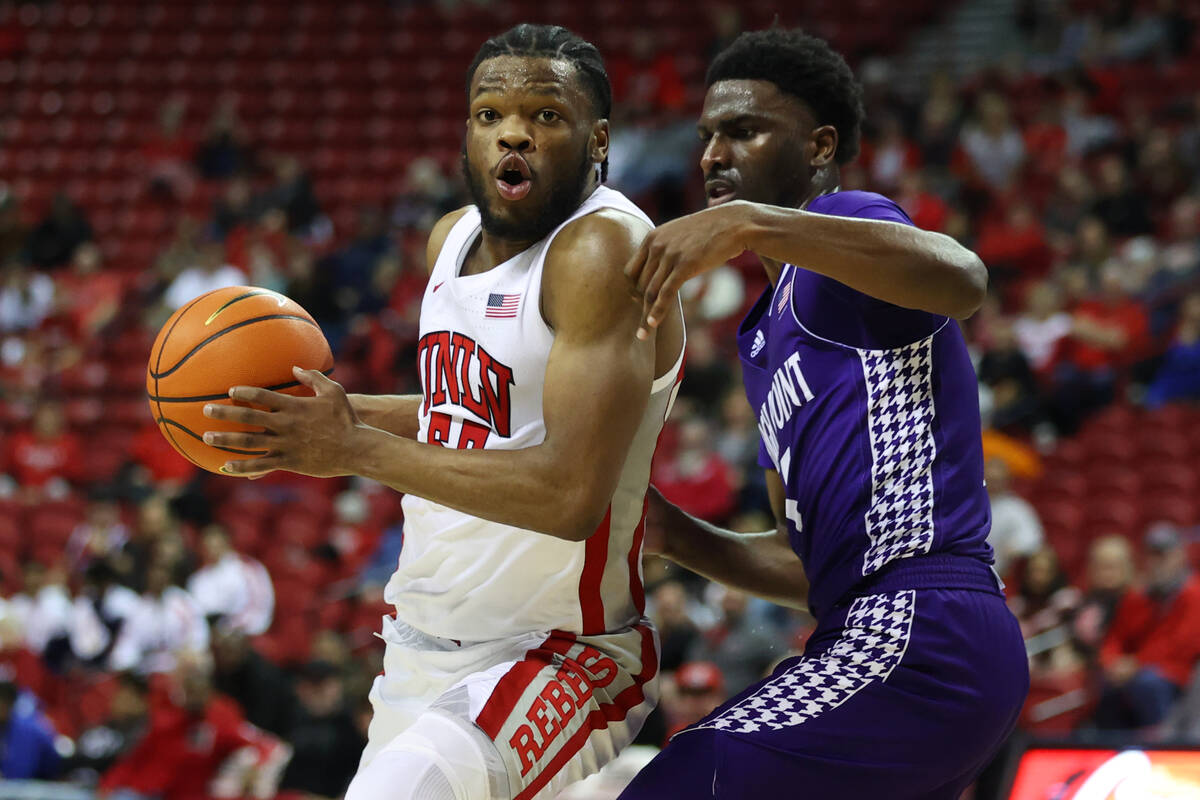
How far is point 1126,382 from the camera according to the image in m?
9.73

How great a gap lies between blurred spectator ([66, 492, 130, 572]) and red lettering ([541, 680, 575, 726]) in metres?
8.84

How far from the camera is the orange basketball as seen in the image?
2.83 metres

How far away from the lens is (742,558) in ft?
11.7

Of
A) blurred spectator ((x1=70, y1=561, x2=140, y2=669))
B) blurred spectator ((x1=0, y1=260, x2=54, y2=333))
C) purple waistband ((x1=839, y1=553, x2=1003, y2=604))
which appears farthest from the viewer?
blurred spectator ((x1=0, y1=260, x2=54, y2=333))

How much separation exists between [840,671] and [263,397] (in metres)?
1.26

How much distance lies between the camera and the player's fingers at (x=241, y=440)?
2711 mm

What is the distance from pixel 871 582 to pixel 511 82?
1285 millimetres

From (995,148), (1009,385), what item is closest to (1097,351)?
(1009,385)

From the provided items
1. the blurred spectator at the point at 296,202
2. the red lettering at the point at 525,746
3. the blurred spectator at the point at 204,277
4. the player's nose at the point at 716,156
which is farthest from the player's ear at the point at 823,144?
the blurred spectator at the point at 296,202

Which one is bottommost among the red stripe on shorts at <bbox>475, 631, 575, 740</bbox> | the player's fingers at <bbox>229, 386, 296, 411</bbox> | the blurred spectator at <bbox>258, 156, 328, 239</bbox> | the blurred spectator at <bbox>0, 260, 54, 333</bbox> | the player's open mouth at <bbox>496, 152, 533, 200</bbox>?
the blurred spectator at <bbox>0, 260, 54, 333</bbox>

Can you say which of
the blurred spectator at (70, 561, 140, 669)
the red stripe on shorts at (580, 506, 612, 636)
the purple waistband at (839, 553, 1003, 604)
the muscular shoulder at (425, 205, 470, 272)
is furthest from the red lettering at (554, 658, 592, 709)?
the blurred spectator at (70, 561, 140, 669)

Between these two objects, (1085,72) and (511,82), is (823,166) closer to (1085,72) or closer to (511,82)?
(511,82)

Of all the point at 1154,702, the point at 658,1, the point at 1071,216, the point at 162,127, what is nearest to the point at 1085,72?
the point at 1071,216

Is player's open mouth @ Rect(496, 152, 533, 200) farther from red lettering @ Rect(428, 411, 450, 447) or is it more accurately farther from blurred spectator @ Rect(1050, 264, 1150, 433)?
blurred spectator @ Rect(1050, 264, 1150, 433)
